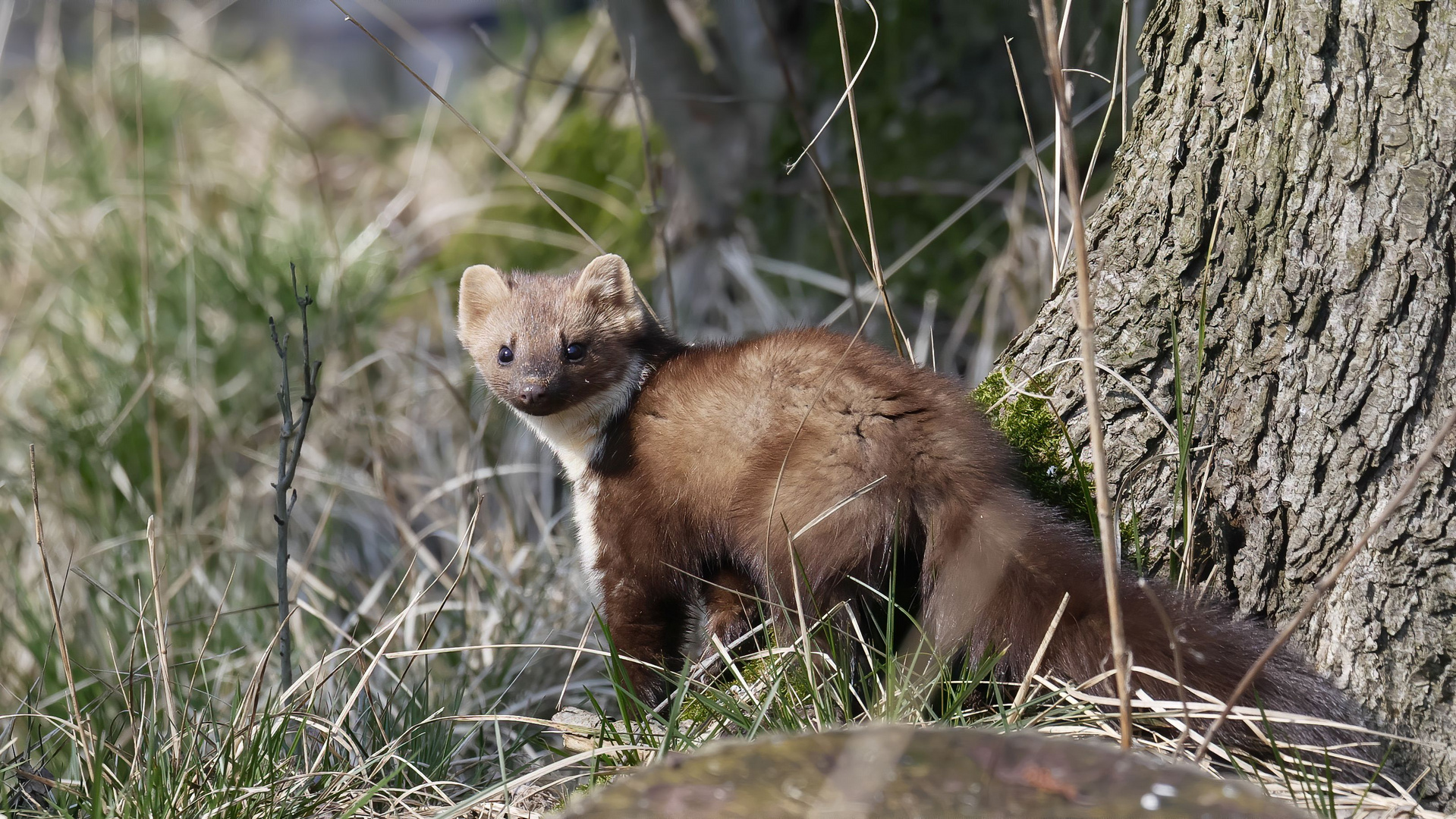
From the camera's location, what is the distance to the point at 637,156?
7270 mm

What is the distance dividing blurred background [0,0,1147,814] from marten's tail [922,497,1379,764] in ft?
5.68

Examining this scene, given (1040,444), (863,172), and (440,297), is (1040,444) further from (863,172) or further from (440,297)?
(440,297)

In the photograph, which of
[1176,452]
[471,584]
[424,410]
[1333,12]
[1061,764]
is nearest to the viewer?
[1061,764]

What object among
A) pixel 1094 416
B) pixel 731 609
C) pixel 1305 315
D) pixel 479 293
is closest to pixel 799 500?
pixel 731 609

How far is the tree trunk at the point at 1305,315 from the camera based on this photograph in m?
2.45

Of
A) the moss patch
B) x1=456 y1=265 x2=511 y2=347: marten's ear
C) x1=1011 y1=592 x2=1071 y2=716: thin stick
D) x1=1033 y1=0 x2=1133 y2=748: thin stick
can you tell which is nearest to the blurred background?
x1=456 y1=265 x2=511 y2=347: marten's ear

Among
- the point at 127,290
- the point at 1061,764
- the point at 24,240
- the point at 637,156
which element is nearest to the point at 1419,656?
the point at 1061,764

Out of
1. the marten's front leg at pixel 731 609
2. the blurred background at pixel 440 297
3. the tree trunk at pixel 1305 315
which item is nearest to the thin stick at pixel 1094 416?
the tree trunk at pixel 1305 315

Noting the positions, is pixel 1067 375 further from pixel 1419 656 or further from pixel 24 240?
pixel 24 240

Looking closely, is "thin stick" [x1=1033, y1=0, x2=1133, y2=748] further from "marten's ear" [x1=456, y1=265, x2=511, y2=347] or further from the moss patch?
"marten's ear" [x1=456, y1=265, x2=511, y2=347]

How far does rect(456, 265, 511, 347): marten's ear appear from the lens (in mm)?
4035

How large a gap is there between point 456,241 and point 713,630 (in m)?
4.65

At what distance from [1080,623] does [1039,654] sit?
0.15 meters

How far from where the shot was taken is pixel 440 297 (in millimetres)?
6512
